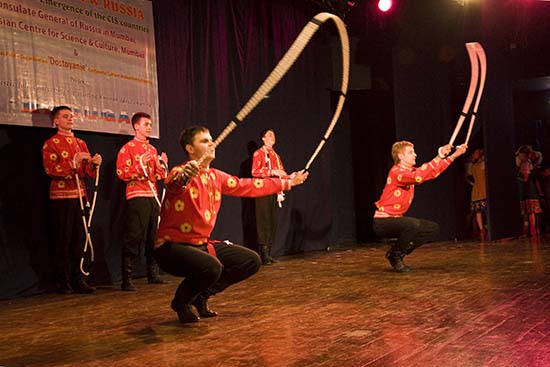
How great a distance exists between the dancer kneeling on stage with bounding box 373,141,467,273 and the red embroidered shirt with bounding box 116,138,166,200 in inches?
83.9

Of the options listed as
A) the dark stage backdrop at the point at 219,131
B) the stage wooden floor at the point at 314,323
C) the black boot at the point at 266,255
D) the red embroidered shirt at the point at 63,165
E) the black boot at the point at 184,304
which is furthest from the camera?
the black boot at the point at 266,255

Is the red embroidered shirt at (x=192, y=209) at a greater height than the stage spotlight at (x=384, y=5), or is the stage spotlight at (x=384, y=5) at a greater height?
the stage spotlight at (x=384, y=5)

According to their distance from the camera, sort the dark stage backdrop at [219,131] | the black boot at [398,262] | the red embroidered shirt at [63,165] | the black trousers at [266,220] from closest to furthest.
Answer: the red embroidered shirt at [63,165], the dark stage backdrop at [219,131], the black boot at [398,262], the black trousers at [266,220]

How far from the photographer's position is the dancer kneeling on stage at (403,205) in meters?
5.98

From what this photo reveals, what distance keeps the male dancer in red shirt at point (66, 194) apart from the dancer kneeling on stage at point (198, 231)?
6.95 ft

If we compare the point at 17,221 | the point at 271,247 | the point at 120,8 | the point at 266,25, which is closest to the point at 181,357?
the point at 17,221

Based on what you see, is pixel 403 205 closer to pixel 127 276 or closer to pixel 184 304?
pixel 127 276

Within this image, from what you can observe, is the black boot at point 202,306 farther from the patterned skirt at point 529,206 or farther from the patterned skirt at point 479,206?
the patterned skirt at point 529,206

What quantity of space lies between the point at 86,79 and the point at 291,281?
8.93 ft

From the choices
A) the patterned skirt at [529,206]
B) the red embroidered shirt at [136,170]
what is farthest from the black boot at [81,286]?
the patterned skirt at [529,206]

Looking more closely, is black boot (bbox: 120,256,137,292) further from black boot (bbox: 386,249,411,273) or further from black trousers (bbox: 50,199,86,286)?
black boot (bbox: 386,249,411,273)

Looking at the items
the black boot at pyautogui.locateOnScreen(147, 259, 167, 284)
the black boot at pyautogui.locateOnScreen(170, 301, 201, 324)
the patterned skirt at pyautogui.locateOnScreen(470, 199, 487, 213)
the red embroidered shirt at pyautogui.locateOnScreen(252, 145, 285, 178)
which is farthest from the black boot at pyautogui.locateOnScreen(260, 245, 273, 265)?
the patterned skirt at pyautogui.locateOnScreen(470, 199, 487, 213)

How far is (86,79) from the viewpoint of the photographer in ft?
20.7

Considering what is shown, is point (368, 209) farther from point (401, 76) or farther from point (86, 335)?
point (86, 335)
